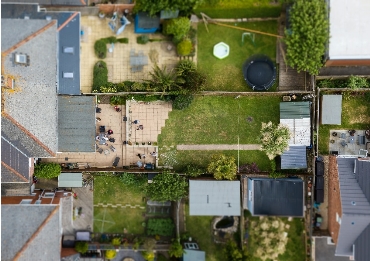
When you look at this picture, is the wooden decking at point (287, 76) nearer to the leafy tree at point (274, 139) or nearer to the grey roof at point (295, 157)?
the leafy tree at point (274, 139)

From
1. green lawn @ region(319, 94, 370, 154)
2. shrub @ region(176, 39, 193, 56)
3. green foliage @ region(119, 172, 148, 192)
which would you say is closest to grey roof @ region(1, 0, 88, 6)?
shrub @ region(176, 39, 193, 56)

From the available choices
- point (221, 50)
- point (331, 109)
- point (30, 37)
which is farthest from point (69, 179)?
point (331, 109)

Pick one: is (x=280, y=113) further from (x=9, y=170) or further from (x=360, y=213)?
(x=9, y=170)

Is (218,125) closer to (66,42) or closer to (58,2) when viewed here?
(66,42)

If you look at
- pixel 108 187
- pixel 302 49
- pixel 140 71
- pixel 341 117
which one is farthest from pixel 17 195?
pixel 341 117

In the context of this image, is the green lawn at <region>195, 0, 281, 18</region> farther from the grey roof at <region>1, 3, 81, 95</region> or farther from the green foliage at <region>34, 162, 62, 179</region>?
the green foliage at <region>34, 162, 62, 179</region>
